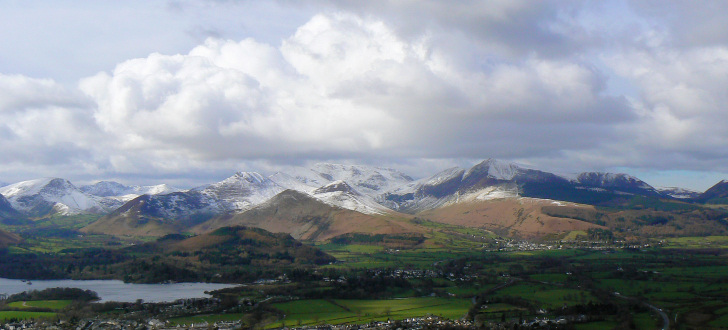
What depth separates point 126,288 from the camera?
4820 inches

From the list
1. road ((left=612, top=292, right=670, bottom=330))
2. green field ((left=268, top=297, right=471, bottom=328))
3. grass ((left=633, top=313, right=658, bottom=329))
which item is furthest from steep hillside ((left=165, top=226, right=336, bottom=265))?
grass ((left=633, top=313, right=658, bottom=329))

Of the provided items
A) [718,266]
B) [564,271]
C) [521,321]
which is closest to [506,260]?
[564,271]

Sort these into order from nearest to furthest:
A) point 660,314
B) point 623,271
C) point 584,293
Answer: point 660,314 < point 584,293 < point 623,271

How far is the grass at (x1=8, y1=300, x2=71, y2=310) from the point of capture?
95.8 metres

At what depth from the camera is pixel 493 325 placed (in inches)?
3216

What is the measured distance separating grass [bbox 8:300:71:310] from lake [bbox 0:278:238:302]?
6.05 metres

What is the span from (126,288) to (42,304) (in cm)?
2462

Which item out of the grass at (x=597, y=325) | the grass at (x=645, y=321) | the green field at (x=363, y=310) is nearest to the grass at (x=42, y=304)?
the green field at (x=363, y=310)

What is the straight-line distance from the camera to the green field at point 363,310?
87.5 m

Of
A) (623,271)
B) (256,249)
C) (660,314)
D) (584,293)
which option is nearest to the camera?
(660,314)

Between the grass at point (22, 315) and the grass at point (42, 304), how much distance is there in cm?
388

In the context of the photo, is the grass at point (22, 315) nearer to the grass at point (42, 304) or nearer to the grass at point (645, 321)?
the grass at point (42, 304)

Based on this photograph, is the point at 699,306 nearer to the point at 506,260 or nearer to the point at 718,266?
the point at 718,266

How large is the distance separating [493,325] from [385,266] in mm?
70611
